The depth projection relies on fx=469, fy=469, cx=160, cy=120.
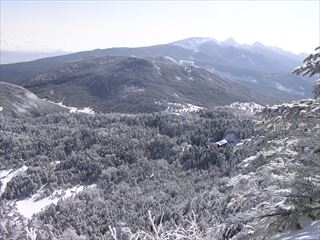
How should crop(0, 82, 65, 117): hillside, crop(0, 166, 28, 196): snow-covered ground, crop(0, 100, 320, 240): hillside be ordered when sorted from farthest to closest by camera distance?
crop(0, 82, 65, 117): hillside, crop(0, 166, 28, 196): snow-covered ground, crop(0, 100, 320, 240): hillside

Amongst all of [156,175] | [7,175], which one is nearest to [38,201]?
[7,175]

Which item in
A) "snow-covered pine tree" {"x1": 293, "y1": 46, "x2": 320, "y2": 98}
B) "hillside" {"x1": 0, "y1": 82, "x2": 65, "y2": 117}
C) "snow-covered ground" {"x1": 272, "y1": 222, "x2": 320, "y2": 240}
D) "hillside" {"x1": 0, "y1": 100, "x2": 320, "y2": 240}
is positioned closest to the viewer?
"snow-covered ground" {"x1": 272, "y1": 222, "x2": 320, "y2": 240}

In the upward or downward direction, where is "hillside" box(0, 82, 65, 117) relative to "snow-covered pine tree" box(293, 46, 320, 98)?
downward

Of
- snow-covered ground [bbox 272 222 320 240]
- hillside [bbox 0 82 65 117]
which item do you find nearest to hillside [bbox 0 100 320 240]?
snow-covered ground [bbox 272 222 320 240]

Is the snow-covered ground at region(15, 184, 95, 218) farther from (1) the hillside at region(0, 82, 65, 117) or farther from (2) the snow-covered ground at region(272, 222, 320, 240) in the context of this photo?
(1) the hillside at region(0, 82, 65, 117)

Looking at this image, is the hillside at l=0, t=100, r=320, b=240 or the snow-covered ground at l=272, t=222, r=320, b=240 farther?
the hillside at l=0, t=100, r=320, b=240

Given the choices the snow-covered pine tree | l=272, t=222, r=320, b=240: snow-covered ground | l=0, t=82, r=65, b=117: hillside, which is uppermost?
the snow-covered pine tree
